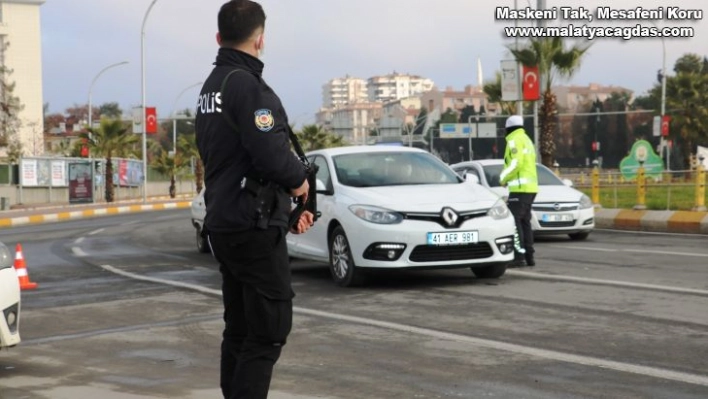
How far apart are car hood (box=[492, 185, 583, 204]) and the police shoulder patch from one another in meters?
13.3

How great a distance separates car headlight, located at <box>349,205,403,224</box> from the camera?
10906mm

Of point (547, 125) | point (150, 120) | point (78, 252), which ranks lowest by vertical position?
point (78, 252)

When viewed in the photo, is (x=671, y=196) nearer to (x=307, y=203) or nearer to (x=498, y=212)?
(x=498, y=212)

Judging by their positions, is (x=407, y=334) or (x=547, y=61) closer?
(x=407, y=334)

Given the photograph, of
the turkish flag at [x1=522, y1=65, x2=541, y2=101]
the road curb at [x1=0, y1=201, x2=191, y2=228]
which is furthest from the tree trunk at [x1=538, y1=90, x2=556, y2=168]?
the road curb at [x1=0, y1=201, x2=191, y2=228]

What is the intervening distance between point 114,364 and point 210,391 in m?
1.28

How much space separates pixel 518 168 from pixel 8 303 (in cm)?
748

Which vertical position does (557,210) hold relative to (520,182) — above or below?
below

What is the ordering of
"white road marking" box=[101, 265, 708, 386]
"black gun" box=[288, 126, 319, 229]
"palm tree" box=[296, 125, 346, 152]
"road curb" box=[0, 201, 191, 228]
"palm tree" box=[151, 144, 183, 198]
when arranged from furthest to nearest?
"palm tree" box=[296, 125, 346, 152] → "palm tree" box=[151, 144, 183, 198] → "road curb" box=[0, 201, 191, 228] → "white road marking" box=[101, 265, 708, 386] → "black gun" box=[288, 126, 319, 229]

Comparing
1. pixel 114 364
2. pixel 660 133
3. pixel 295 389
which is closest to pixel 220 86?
pixel 295 389

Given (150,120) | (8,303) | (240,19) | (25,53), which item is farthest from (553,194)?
(25,53)

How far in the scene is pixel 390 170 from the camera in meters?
12.2

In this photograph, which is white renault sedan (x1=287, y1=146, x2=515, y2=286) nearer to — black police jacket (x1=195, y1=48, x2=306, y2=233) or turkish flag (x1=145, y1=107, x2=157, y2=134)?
black police jacket (x1=195, y1=48, x2=306, y2=233)

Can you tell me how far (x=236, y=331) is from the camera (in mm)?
4734
